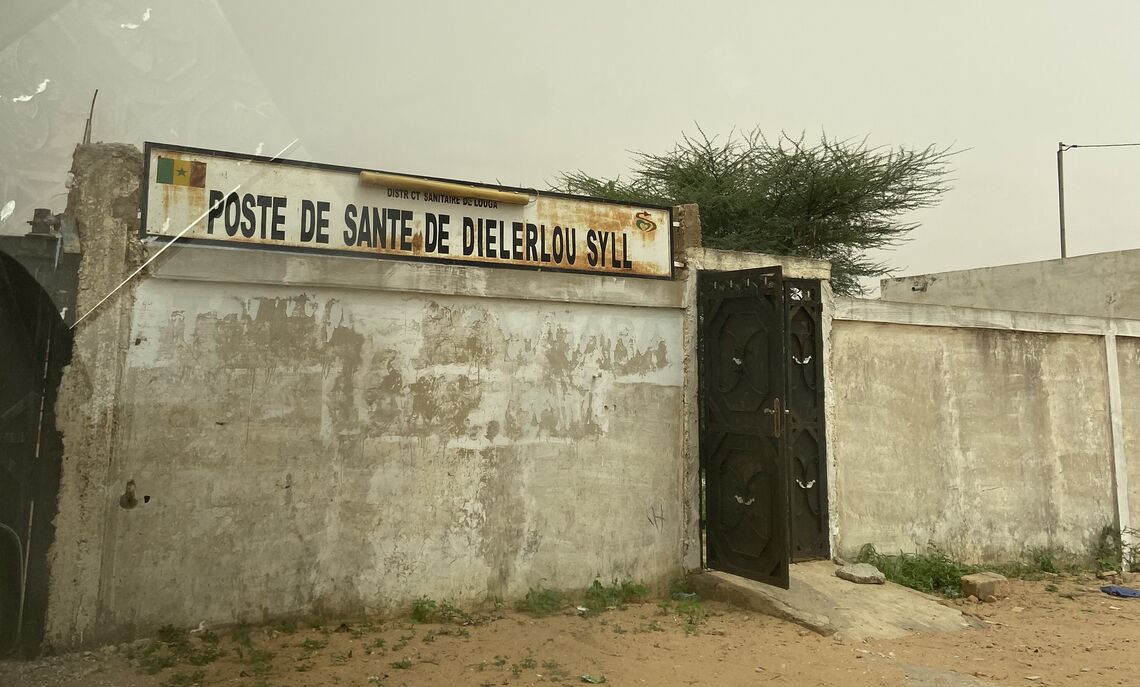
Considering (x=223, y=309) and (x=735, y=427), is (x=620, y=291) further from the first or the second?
(x=223, y=309)

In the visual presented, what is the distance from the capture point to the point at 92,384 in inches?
175

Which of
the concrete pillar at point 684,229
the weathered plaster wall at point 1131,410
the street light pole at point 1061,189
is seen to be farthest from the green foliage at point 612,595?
the street light pole at point 1061,189

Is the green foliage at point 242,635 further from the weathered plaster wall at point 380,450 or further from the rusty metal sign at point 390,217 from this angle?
the rusty metal sign at point 390,217

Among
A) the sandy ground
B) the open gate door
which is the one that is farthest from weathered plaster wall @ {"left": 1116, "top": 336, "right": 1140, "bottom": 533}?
the open gate door

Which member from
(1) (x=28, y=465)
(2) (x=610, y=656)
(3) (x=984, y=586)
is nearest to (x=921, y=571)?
(3) (x=984, y=586)

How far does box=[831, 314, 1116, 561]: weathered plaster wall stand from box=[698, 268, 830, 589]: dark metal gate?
0.34 m

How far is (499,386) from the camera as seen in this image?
217 inches

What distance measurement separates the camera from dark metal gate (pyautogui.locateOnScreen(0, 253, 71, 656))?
13.1ft

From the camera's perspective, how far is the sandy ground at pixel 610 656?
13.3 feet

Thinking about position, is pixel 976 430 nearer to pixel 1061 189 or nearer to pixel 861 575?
pixel 861 575

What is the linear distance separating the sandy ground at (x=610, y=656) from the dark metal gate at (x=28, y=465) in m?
0.31

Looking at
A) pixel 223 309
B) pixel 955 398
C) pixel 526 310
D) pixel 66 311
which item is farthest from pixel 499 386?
pixel 955 398

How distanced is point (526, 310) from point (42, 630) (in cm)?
376

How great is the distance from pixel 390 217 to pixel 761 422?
3.38 metres
